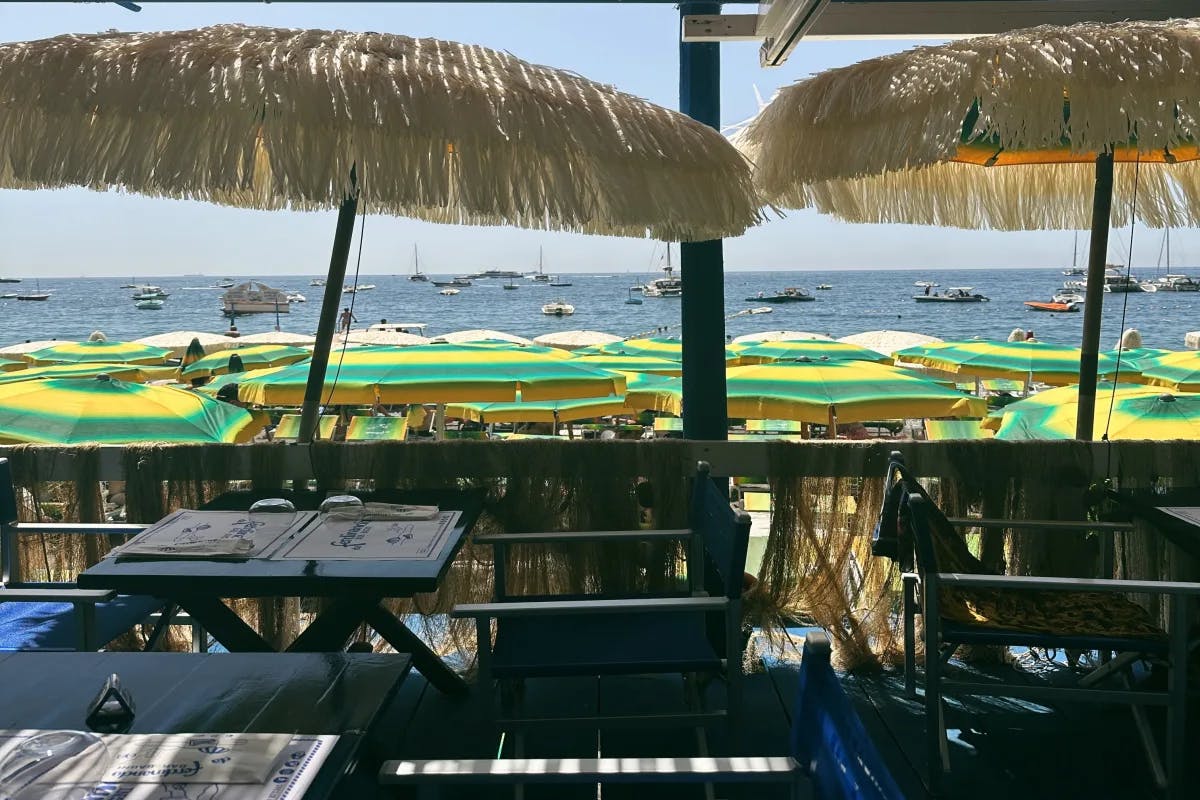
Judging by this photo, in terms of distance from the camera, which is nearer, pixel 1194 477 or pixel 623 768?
pixel 623 768

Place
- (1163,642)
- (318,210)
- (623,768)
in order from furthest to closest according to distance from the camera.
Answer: (318,210) → (1163,642) → (623,768)

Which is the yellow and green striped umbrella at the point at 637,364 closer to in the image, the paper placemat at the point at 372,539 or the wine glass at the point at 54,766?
the paper placemat at the point at 372,539

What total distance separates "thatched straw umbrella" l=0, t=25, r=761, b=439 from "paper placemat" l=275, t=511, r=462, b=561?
0.79 metres

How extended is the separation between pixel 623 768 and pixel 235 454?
76.5 inches

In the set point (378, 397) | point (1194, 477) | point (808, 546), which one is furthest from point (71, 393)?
point (1194, 477)

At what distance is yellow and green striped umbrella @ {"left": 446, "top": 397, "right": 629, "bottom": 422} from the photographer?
9.06 meters

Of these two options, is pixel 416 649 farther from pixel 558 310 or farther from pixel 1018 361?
pixel 558 310

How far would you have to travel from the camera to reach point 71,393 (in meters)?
5.79

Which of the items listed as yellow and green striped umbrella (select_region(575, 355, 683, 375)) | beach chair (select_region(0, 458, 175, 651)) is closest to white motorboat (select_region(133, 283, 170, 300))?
yellow and green striped umbrella (select_region(575, 355, 683, 375))

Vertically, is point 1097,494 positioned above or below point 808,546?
above

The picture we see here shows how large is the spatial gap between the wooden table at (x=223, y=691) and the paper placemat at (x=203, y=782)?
3 centimetres

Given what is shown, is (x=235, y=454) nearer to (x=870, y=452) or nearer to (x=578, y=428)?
(x=870, y=452)

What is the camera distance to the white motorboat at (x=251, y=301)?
6322 cm

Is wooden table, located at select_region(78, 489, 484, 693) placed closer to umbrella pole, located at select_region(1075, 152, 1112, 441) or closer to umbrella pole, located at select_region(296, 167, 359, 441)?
umbrella pole, located at select_region(296, 167, 359, 441)
